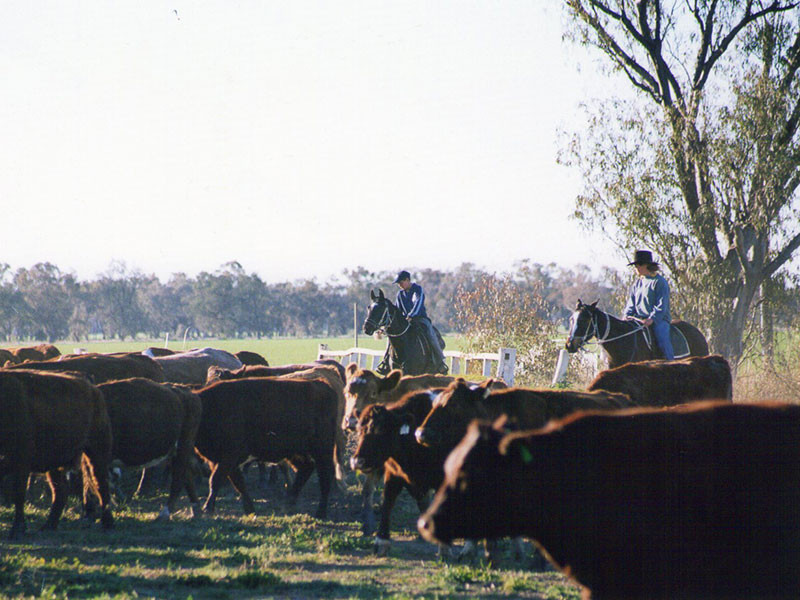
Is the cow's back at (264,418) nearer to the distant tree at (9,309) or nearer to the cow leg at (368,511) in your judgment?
the cow leg at (368,511)

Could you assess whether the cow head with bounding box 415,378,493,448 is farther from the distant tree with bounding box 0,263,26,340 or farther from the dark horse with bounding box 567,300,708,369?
the distant tree with bounding box 0,263,26,340

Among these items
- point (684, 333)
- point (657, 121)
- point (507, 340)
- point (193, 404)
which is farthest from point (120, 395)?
point (657, 121)

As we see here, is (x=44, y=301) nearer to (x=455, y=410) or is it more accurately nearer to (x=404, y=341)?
(x=404, y=341)

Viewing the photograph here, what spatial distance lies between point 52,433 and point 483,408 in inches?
178

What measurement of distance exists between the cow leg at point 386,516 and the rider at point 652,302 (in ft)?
20.6

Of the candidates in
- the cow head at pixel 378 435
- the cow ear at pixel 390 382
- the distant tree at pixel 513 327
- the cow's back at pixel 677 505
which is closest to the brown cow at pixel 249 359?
the distant tree at pixel 513 327

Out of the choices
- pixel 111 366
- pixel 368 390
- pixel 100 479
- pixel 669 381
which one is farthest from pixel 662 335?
pixel 111 366

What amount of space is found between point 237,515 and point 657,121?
1540cm

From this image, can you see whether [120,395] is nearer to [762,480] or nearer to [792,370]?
[762,480]

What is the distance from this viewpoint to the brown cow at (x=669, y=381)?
10.8 m

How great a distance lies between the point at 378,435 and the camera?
27.1 ft

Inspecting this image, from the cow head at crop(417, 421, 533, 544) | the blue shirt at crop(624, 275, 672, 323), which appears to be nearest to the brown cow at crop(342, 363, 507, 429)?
Answer: the blue shirt at crop(624, 275, 672, 323)

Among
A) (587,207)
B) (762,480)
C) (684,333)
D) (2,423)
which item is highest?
(587,207)

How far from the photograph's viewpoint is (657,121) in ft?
72.1
